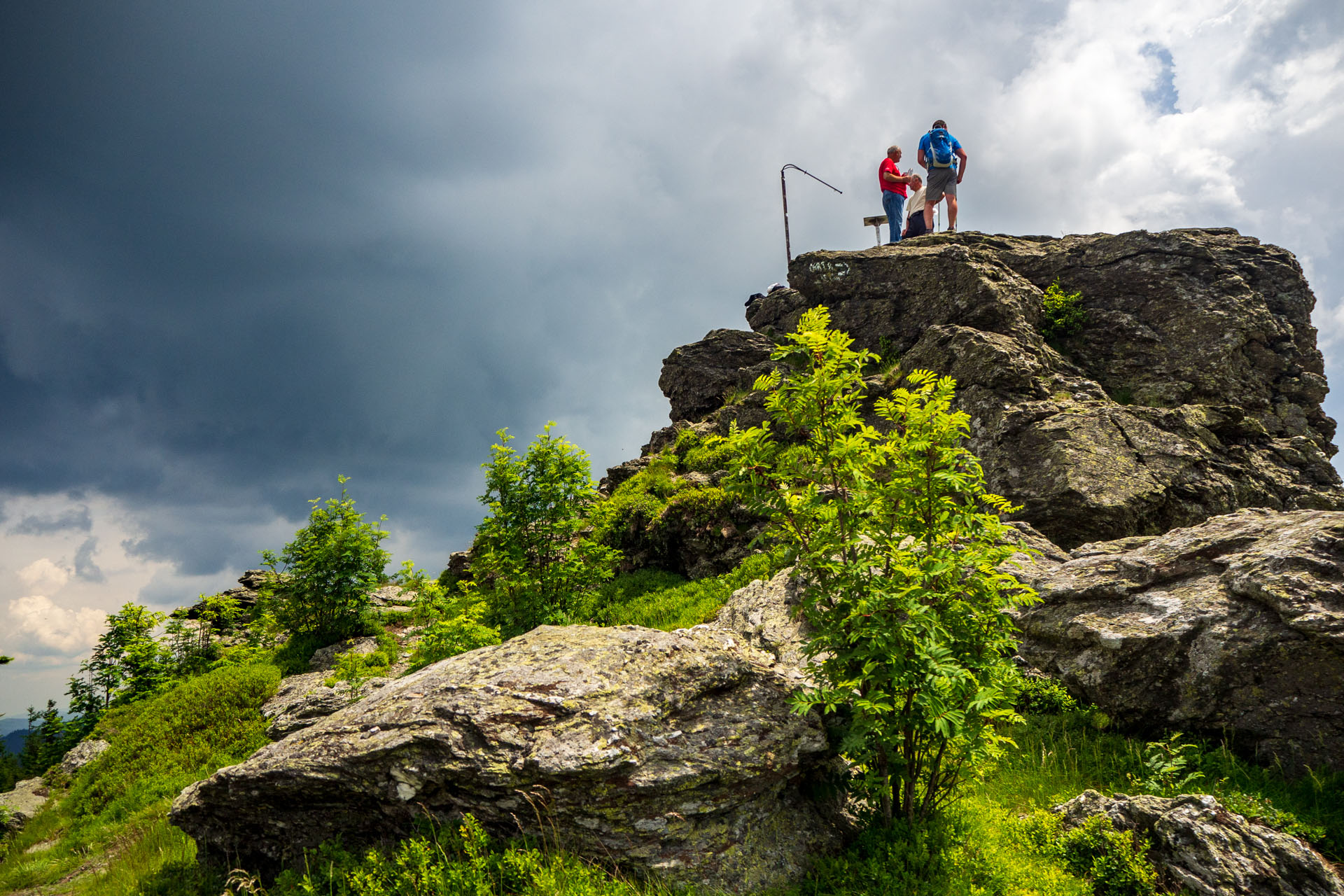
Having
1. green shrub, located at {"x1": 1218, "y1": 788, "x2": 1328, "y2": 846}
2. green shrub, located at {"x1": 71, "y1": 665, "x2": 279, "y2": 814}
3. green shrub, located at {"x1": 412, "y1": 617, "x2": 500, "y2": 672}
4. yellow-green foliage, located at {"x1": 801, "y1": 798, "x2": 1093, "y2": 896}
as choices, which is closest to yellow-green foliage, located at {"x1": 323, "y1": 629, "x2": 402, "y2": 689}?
green shrub, located at {"x1": 71, "y1": 665, "x2": 279, "y2": 814}

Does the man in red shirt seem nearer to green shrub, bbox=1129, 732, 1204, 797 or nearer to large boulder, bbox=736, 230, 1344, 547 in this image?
large boulder, bbox=736, 230, 1344, 547

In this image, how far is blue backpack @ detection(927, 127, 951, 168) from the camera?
81.5 feet

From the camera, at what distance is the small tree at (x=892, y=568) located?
19.4ft

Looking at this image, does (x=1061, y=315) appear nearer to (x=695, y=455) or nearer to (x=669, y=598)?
(x=695, y=455)

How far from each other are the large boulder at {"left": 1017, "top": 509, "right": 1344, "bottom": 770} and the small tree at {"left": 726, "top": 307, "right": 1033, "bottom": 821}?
3354 mm

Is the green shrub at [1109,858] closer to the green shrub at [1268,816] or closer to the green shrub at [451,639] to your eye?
the green shrub at [1268,816]

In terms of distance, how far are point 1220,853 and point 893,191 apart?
26508 millimetres

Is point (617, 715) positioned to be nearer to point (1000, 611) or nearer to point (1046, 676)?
point (1000, 611)

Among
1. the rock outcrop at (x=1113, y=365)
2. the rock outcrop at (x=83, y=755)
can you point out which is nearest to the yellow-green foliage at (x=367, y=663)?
the rock outcrop at (x=83, y=755)

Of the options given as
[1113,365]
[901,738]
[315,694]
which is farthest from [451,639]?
[1113,365]

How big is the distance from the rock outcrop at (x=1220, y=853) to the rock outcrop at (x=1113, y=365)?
705 cm

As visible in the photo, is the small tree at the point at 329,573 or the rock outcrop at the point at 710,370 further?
the rock outcrop at the point at 710,370

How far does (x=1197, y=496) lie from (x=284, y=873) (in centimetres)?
1840

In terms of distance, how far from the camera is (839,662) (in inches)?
247
